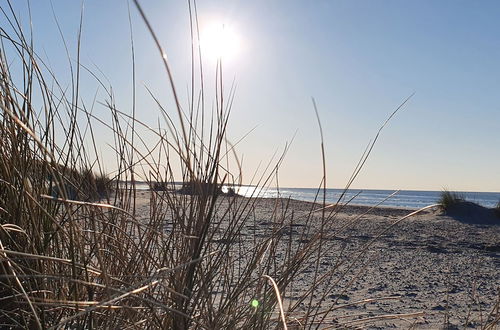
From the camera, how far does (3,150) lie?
3.97 feet

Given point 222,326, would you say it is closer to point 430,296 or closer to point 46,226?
point 46,226

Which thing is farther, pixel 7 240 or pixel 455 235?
pixel 455 235

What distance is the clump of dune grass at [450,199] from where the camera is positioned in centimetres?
1170

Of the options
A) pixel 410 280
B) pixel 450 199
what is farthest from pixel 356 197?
pixel 450 199

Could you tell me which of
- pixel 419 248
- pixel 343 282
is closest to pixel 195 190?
pixel 343 282

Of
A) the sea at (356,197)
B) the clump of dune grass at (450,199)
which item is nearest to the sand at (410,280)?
the sea at (356,197)

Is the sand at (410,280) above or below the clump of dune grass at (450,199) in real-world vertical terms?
below

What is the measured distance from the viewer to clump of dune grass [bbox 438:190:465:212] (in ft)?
38.4

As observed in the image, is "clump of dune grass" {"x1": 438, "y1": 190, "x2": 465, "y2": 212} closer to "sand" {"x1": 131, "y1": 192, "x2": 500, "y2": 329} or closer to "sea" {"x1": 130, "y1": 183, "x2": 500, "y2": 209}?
"sea" {"x1": 130, "y1": 183, "x2": 500, "y2": 209}

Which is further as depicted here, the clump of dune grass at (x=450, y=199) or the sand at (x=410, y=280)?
the clump of dune grass at (x=450, y=199)

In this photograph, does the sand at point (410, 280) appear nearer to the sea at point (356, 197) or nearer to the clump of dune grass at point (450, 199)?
the sea at point (356, 197)

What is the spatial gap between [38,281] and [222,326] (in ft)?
1.40

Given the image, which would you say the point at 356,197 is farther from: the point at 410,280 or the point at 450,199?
the point at 450,199

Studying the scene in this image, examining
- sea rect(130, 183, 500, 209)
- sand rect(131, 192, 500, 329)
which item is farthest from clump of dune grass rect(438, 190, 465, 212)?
sand rect(131, 192, 500, 329)
